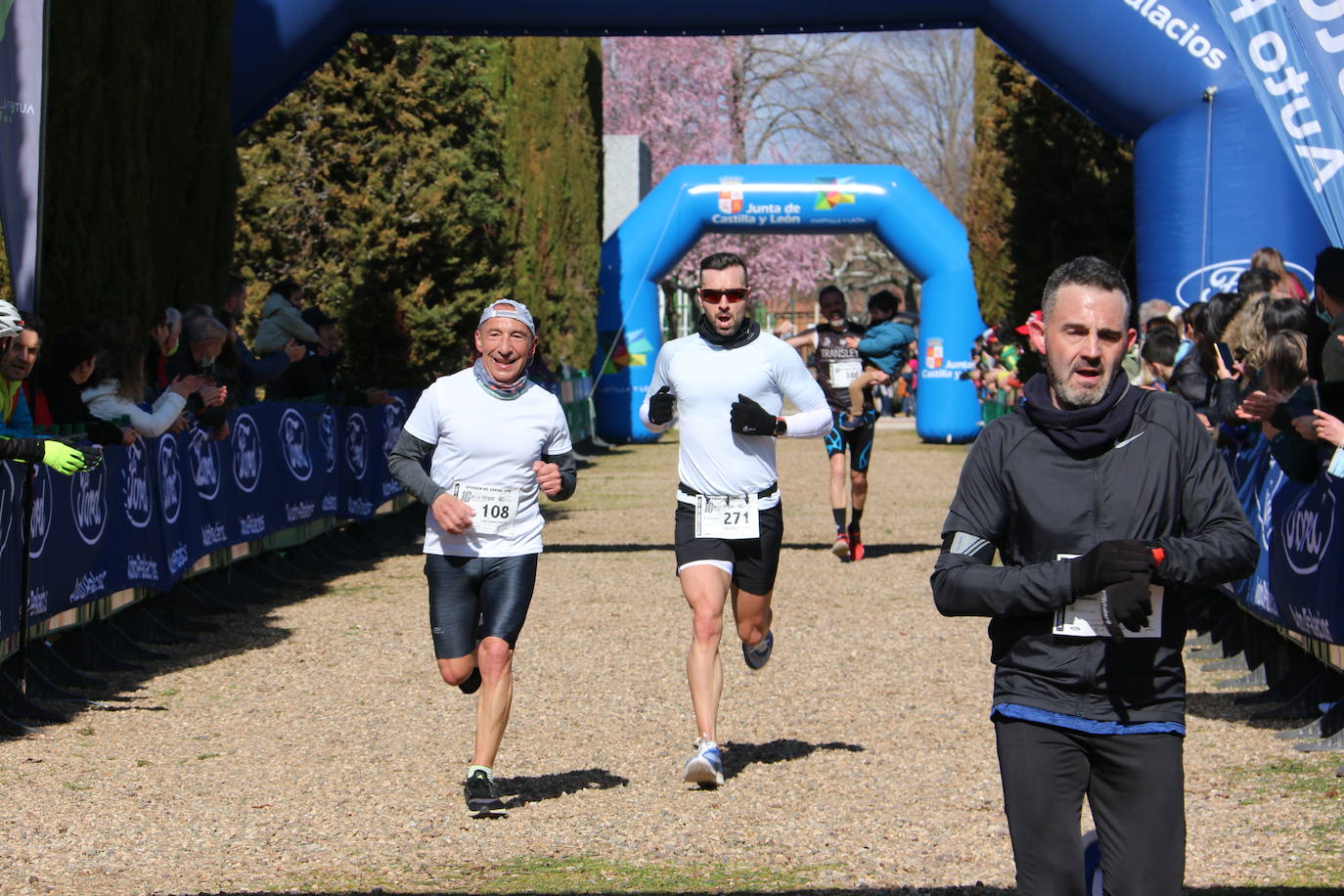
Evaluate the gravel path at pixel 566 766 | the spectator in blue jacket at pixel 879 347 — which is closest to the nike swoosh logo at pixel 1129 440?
the gravel path at pixel 566 766

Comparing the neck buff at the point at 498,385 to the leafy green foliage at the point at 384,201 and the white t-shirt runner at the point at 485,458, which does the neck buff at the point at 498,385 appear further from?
the leafy green foliage at the point at 384,201

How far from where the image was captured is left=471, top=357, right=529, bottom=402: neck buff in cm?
688

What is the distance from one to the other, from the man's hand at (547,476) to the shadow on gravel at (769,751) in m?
1.44

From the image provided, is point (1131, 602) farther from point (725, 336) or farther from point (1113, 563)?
point (725, 336)

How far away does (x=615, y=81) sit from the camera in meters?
55.6

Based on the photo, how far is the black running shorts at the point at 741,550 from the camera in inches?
296

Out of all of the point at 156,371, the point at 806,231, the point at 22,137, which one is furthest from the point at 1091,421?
the point at 806,231

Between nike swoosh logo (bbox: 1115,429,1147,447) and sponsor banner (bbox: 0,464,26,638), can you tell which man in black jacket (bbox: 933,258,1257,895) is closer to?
nike swoosh logo (bbox: 1115,429,1147,447)

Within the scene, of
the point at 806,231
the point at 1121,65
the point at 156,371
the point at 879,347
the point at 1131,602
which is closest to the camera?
the point at 1131,602

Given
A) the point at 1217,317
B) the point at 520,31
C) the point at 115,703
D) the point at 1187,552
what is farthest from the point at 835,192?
the point at 1187,552

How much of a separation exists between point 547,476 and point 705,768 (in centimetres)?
124

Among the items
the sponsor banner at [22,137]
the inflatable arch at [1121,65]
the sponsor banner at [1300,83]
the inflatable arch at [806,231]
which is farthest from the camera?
the inflatable arch at [806,231]

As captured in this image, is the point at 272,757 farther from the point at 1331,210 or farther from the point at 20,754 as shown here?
the point at 1331,210

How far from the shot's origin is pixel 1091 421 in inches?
151
